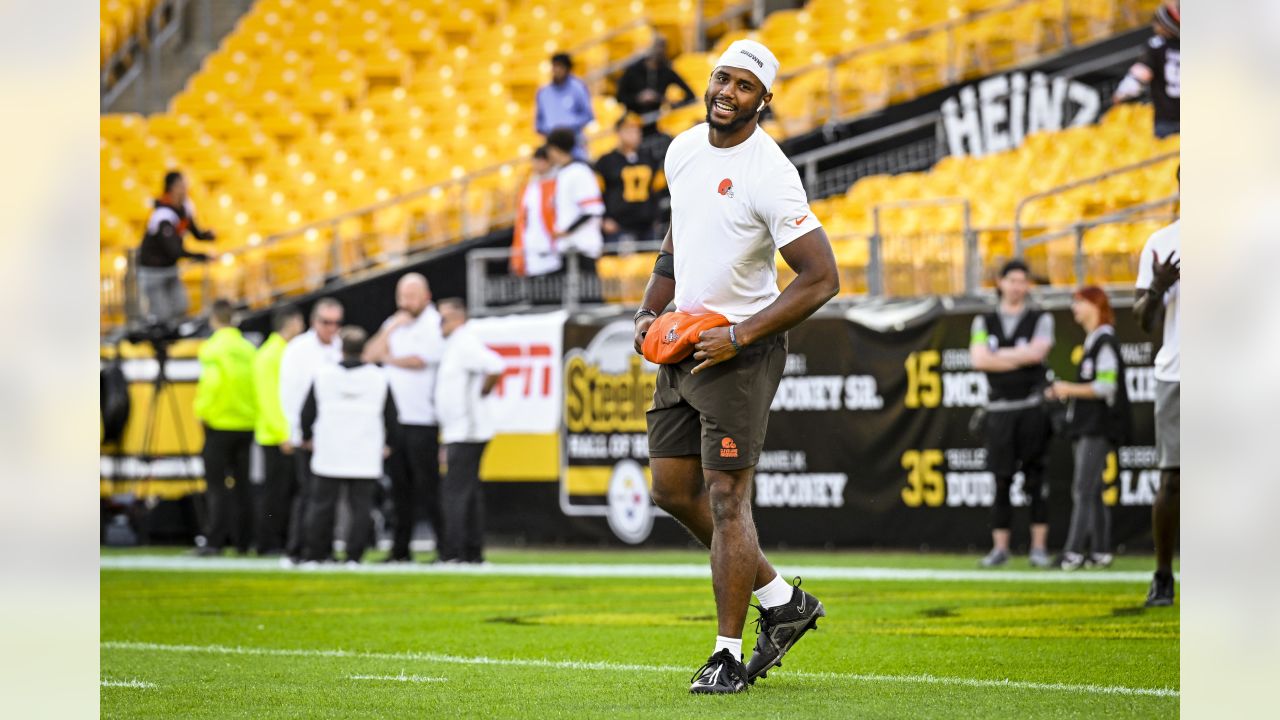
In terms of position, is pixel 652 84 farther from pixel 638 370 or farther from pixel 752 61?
pixel 752 61

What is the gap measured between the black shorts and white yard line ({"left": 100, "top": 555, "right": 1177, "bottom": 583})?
0.92 m

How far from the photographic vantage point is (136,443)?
58.4 feet

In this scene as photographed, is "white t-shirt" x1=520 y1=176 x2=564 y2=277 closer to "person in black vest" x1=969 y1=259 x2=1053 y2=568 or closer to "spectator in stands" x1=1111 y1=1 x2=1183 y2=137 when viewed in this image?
"person in black vest" x1=969 y1=259 x2=1053 y2=568

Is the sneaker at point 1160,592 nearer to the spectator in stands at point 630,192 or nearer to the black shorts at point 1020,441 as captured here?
the black shorts at point 1020,441

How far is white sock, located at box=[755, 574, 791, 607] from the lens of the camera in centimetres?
684

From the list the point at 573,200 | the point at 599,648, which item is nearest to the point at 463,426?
the point at 573,200

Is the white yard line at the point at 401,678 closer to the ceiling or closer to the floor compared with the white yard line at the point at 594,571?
closer to the ceiling

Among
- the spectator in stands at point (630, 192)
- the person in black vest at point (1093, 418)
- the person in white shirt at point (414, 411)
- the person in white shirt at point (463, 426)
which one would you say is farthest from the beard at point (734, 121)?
the spectator in stands at point (630, 192)

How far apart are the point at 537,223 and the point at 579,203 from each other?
671 mm

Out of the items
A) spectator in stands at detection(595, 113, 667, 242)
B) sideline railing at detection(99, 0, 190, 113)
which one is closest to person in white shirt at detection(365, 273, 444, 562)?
spectator in stands at detection(595, 113, 667, 242)

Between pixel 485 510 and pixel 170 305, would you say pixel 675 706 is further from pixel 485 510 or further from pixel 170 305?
pixel 170 305

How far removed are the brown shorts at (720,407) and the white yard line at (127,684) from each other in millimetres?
2268

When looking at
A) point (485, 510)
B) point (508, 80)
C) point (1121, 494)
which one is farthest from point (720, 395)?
point (508, 80)

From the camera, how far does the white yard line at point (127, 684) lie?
7.30 meters
